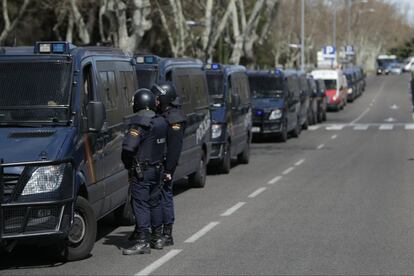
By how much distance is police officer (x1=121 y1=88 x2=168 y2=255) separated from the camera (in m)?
Answer: 9.98

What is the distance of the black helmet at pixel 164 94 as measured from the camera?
10.3 m

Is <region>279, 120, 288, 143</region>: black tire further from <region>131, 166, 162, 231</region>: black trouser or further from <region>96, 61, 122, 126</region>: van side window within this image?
<region>131, 166, 162, 231</region>: black trouser

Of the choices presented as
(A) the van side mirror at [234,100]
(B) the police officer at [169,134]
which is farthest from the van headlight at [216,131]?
(B) the police officer at [169,134]

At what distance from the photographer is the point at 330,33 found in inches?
4382

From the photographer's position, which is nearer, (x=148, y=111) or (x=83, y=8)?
(x=148, y=111)

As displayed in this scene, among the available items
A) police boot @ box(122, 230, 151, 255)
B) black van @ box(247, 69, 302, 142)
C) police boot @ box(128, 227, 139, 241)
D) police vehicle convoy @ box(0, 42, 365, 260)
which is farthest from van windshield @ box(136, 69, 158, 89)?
black van @ box(247, 69, 302, 142)

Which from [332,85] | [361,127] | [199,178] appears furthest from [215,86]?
[332,85]

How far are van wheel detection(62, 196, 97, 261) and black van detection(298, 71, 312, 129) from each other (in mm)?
25359

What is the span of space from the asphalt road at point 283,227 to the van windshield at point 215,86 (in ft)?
5.49

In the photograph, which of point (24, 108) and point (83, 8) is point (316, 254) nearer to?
point (24, 108)

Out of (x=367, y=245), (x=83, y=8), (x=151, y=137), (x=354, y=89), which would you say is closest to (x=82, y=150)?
(x=151, y=137)

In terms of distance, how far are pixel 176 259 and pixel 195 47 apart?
110ft

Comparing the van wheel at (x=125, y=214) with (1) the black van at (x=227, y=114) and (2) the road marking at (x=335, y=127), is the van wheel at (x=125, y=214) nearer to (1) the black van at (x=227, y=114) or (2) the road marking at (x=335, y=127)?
(1) the black van at (x=227, y=114)

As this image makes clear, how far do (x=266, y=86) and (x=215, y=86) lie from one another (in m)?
9.82
